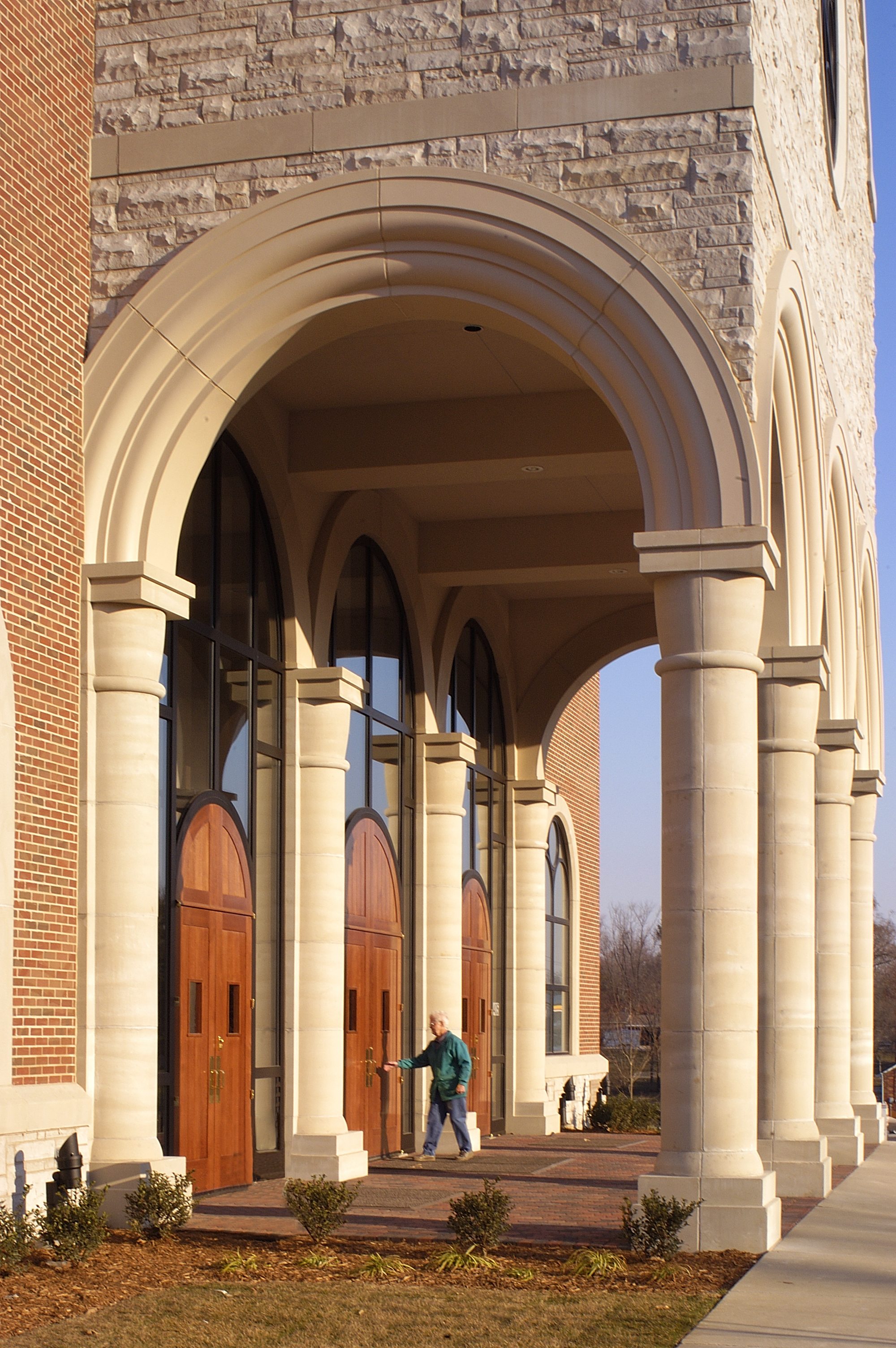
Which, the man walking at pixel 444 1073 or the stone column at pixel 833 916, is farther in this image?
the stone column at pixel 833 916

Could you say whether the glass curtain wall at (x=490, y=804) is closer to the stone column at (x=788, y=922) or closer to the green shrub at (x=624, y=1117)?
the green shrub at (x=624, y=1117)

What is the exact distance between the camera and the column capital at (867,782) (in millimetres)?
21562

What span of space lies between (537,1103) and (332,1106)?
815 centimetres

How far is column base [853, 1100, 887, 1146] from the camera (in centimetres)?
2008

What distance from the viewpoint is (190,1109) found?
44.9 ft

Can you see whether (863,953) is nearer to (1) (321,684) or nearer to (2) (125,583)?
(1) (321,684)

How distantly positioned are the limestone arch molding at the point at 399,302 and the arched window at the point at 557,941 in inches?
564

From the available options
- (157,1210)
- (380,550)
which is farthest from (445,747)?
(157,1210)

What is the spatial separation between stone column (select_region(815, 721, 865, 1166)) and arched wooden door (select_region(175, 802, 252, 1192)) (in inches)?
251

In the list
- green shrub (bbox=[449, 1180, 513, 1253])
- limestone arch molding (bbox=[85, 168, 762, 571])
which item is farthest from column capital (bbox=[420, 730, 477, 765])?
green shrub (bbox=[449, 1180, 513, 1253])

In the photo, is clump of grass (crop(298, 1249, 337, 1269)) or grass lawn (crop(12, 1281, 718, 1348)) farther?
clump of grass (crop(298, 1249, 337, 1269))

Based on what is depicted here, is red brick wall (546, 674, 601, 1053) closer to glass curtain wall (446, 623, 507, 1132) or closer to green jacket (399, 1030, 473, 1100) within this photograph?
glass curtain wall (446, 623, 507, 1132)

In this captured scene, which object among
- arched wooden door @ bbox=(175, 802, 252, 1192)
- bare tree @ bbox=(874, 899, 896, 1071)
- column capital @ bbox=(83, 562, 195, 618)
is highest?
column capital @ bbox=(83, 562, 195, 618)

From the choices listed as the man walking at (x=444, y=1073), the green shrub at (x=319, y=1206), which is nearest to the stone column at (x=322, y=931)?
the man walking at (x=444, y=1073)
